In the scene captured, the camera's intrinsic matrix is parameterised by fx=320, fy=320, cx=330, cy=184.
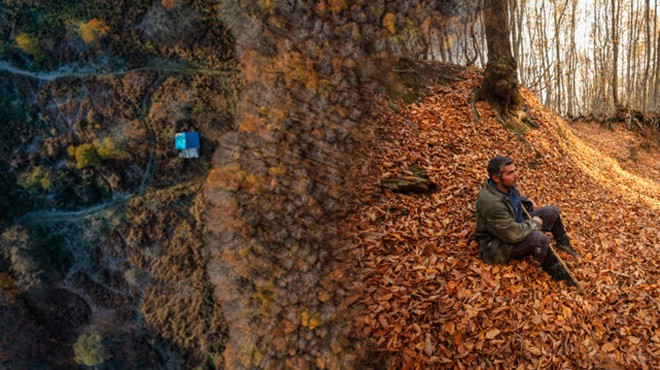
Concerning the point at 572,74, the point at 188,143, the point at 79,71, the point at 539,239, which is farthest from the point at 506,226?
the point at 572,74

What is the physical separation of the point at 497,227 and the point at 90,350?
9.33 metres

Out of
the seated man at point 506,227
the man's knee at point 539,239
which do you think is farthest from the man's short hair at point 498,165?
the man's knee at point 539,239

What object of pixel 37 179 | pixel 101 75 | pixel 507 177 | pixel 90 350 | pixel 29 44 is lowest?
pixel 90 350

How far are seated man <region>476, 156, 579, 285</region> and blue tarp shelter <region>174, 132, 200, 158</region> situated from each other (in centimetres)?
582

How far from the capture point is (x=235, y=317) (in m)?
2.93

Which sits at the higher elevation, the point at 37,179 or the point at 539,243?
the point at 37,179

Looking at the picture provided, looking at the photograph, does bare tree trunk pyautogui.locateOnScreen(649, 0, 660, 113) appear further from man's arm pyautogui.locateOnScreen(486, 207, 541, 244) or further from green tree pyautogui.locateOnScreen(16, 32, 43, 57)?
green tree pyautogui.locateOnScreen(16, 32, 43, 57)

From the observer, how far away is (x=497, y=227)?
8.43ft

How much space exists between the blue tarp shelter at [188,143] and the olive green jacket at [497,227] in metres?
5.82

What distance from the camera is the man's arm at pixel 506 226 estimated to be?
8.37 ft

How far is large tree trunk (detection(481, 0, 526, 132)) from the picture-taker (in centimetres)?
530

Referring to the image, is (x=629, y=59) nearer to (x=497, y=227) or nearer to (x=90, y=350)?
(x=497, y=227)

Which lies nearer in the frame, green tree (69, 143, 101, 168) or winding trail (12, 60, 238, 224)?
winding trail (12, 60, 238, 224)

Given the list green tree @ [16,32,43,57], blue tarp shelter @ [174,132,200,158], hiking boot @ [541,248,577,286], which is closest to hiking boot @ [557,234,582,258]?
hiking boot @ [541,248,577,286]
